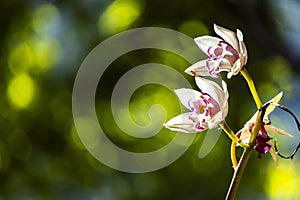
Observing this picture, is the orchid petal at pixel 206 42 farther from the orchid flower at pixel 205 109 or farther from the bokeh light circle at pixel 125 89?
the bokeh light circle at pixel 125 89

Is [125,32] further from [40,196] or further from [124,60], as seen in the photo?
[40,196]

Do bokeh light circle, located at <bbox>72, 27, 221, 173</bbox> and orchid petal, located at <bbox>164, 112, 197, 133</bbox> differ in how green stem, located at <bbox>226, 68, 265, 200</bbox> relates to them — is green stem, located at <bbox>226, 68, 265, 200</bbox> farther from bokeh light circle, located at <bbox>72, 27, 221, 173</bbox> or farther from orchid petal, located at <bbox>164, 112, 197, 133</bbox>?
bokeh light circle, located at <bbox>72, 27, 221, 173</bbox>

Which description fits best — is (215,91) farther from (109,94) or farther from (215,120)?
(109,94)

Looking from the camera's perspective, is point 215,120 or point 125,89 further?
point 125,89

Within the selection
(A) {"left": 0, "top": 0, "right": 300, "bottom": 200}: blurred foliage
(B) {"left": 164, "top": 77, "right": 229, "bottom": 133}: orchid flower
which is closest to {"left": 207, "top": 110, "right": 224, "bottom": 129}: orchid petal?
(B) {"left": 164, "top": 77, "right": 229, "bottom": 133}: orchid flower

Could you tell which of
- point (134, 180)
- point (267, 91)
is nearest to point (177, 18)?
point (267, 91)

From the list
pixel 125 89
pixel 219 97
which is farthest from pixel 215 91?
pixel 125 89
